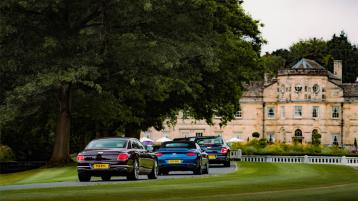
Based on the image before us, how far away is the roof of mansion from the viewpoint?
124812 mm

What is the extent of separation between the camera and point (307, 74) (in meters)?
125

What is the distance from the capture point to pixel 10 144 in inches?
2598

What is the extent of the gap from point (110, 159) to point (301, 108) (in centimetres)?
9814

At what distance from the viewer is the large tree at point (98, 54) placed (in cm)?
4572

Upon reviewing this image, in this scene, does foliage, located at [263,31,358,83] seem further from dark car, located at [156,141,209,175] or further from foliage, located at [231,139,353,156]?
dark car, located at [156,141,209,175]

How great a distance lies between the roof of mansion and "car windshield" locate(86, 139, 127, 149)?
305ft

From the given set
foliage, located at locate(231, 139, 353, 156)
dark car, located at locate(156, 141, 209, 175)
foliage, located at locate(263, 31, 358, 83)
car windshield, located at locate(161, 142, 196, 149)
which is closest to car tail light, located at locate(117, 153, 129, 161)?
dark car, located at locate(156, 141, 209, 175)

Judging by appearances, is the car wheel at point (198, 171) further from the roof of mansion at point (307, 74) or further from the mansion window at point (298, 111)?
the mansion window at point (298, 111)

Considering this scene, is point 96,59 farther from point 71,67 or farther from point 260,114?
point 260,114

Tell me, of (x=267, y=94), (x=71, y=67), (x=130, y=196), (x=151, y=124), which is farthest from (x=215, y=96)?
(x=267, y=94)

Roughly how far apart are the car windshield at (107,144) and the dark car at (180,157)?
6.11 m

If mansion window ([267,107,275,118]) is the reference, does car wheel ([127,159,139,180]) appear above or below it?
below

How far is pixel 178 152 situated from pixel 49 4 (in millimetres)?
12323

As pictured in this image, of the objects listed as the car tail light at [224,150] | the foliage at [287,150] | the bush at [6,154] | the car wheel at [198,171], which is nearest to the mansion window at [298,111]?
the foliage at [287,150]
